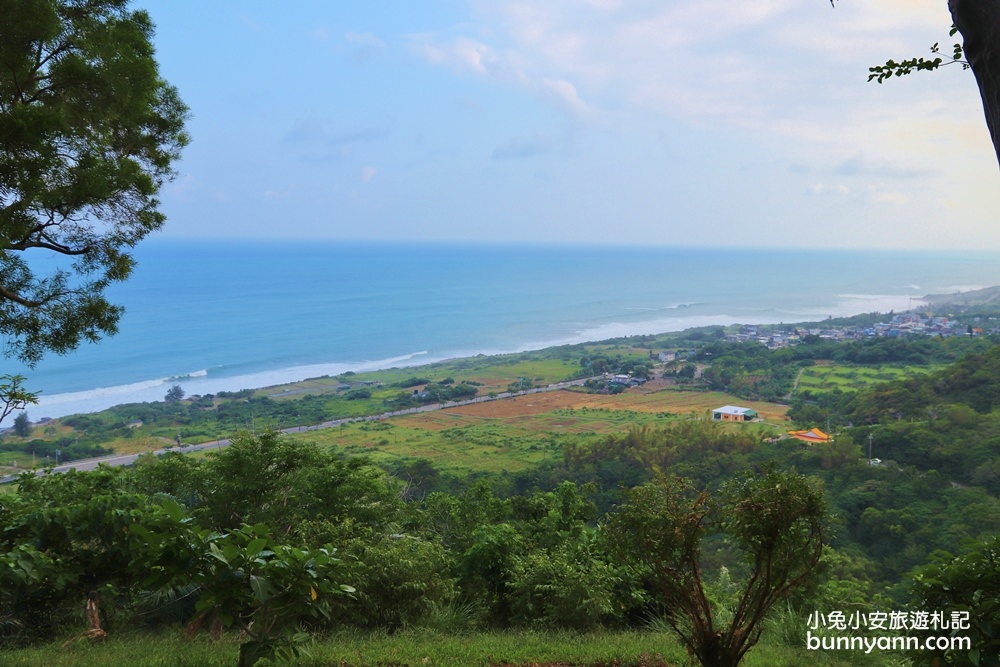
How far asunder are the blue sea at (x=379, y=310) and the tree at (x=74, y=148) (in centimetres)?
2431

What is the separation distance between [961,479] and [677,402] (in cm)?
1570

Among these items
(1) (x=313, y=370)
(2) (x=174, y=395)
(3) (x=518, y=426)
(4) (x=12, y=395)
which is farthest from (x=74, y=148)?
(1) (x=313, y=370)

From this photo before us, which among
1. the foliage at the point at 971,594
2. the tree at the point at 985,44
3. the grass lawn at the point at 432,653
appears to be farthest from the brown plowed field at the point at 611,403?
the tree at the point at 985,44

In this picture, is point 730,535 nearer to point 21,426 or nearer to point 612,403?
point 21,426

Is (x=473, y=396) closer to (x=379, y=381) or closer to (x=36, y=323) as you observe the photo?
(x=379, y=381)

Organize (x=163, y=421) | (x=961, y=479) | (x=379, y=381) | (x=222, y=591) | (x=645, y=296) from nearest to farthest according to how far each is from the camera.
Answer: (x=222, y=591)
(x=961, y=479)
(x=163, y=421)
(x=379, y=381)
(x=645, y=296)

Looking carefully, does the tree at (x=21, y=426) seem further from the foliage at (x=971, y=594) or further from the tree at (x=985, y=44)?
the tree at (x=985, y=44)

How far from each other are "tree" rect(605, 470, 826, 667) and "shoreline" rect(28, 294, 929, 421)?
2913 centimetres

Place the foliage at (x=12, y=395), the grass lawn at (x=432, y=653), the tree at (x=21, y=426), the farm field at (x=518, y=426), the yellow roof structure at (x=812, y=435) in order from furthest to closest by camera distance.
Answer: the farm field at (x=518, y=426)
the tree at (x=21, y=426)
the yellow roof structure at (x=812, y=435)
the foliage at (x=12, y=395)
the grass lawn at (x=432, y=653)

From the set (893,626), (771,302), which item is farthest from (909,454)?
(771,302)

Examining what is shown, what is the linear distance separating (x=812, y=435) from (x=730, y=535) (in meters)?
18.7

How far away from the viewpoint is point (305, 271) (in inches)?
3814

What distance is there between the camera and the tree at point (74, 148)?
3092 mm

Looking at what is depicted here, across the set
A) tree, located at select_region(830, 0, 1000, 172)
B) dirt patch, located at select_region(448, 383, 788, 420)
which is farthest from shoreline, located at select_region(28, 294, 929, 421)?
tree, located at select_region(830, 0, 1000, 172)
